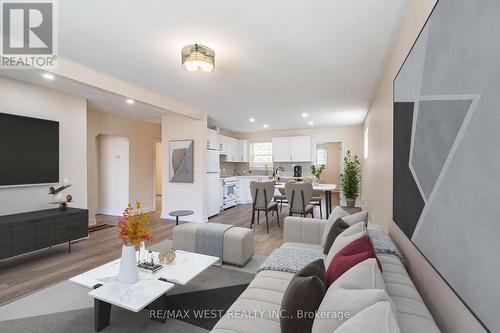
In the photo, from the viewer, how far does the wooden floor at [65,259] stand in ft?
8.31

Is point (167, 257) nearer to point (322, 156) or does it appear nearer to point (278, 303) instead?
point (278, 303)

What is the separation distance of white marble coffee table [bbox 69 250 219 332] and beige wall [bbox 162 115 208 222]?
3140mm

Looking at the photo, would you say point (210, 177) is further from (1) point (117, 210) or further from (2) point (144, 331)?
(2) point (144, 331)

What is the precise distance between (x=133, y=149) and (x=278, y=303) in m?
5.69

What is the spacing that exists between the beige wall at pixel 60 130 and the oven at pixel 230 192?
11.2 feet

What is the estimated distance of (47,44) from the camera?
93.6 inches

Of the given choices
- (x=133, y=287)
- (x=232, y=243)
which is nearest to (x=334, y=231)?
(x=232, y=243)

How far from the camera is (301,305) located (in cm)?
107

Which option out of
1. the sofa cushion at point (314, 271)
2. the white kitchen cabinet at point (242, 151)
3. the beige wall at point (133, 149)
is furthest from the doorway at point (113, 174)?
the sofa cushion at point (314, 271)

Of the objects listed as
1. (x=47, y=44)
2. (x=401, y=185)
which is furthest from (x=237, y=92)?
(x=401, y=185)

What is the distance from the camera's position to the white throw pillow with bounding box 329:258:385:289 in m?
0.95

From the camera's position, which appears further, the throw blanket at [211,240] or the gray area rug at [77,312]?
the throw blanket at [211,240]

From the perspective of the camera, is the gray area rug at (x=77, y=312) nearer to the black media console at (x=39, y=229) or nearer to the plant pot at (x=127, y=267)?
the plant pot at (x=127, y=267)

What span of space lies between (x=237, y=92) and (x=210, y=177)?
257cm
